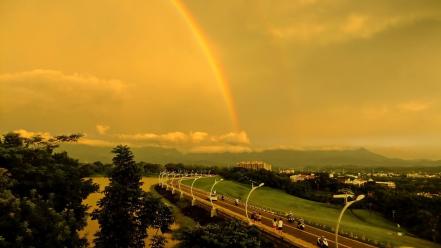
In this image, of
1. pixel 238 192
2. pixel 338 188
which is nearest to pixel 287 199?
pixel 238 192

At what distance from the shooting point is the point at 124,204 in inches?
1654

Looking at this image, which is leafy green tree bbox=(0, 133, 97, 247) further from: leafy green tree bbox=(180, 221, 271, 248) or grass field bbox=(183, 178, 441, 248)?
grass field bbox=(183, 178, 441, 248)

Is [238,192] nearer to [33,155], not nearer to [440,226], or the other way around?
[440,226]

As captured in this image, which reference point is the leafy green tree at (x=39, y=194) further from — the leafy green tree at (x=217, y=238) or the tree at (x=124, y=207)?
the leafy green tree at (x=217, y=238)

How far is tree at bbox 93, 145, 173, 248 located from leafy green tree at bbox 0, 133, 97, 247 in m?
2.29

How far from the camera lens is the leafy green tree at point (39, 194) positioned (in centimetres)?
2697

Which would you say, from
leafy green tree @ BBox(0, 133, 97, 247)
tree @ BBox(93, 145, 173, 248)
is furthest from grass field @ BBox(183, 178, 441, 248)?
leafy green tree @ BBox(0, 133, 97, 247)

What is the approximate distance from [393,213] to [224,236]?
116837 mm

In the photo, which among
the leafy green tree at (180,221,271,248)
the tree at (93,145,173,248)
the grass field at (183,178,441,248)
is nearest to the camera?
the leafy green tree at (180,221,271,248)

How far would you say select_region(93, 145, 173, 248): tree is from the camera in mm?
40438

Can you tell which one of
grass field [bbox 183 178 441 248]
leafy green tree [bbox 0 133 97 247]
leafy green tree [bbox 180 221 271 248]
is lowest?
grass field [bbox 183 178 441 248]

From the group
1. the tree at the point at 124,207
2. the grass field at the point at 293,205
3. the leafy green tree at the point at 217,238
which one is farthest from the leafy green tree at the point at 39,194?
the grass field at the point at 293,205

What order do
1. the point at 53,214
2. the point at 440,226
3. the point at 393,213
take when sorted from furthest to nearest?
the point at 393,213 → the point at 440,226 → the point at 53,214

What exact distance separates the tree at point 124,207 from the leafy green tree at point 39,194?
2.29 m
